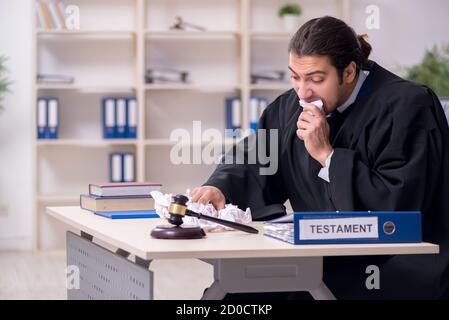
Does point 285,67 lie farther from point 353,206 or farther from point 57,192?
point 353,206

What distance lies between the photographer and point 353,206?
229 cm

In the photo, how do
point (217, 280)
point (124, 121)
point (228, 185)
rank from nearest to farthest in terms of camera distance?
1. point (217, 280)
2. point (228, 185)
3. point (124, 121)

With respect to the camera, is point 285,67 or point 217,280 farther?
point 285,67

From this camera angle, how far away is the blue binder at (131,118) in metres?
6.35

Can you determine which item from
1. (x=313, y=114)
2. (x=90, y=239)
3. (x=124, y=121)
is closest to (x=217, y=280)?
(x=313, y=114)

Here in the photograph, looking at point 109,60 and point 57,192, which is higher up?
point 109,60

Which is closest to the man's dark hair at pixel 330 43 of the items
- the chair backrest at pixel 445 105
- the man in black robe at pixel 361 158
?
the man in black robe at pixel 361 158

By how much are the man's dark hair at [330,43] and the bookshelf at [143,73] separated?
157 inches

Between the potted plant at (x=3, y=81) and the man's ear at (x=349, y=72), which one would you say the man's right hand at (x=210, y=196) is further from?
the potted plant at (x=3, y=81)

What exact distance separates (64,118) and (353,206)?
15.1ft

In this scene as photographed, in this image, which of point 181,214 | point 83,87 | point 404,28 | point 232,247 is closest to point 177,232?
point 181,214

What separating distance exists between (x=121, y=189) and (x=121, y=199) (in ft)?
0.10

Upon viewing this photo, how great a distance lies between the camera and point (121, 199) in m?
2.68

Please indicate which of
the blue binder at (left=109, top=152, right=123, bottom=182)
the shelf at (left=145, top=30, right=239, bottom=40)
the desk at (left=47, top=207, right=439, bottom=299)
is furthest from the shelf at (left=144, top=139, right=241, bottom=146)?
the desk at (left=47, top=207, right=439, bottom=299)
